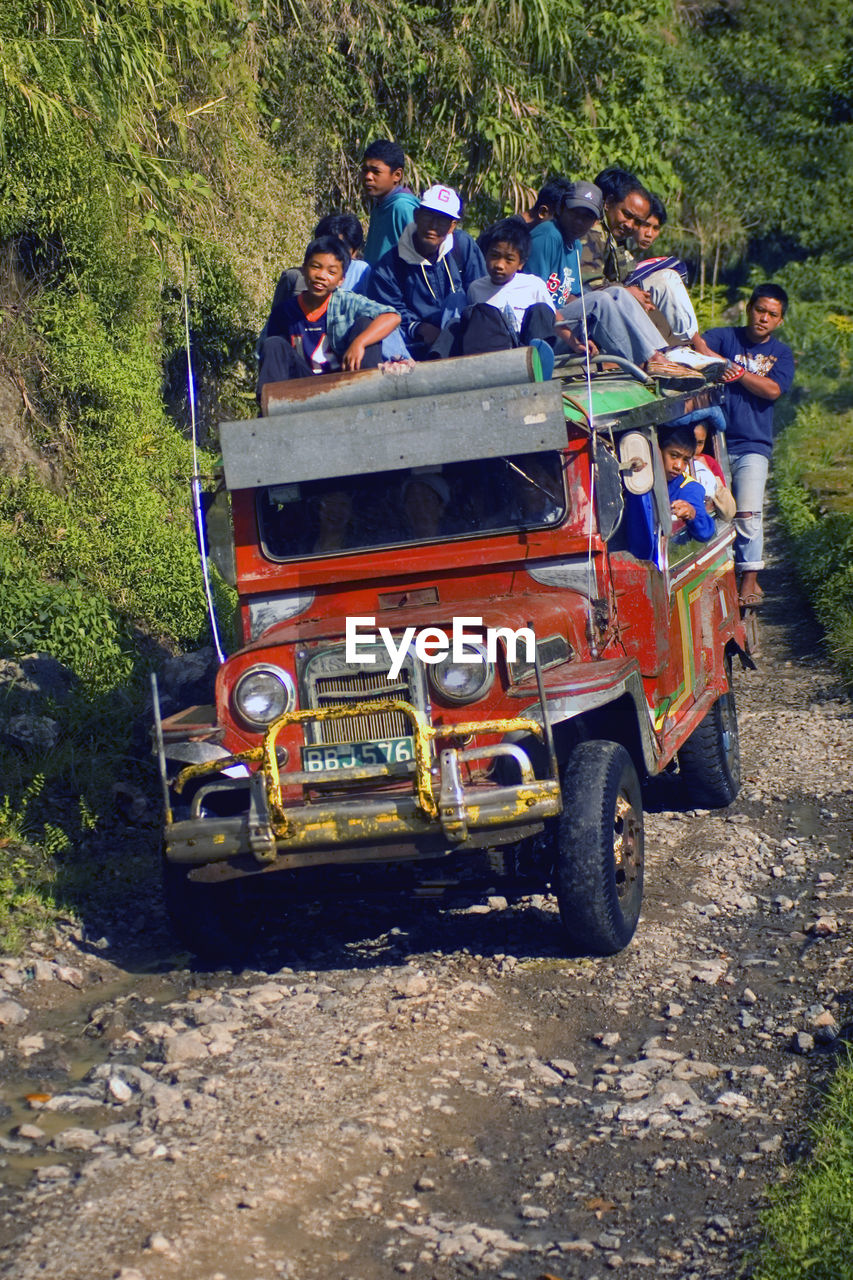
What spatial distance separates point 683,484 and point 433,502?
179cm

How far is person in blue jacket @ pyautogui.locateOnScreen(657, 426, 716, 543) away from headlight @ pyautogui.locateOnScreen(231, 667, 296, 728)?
95.7 inches

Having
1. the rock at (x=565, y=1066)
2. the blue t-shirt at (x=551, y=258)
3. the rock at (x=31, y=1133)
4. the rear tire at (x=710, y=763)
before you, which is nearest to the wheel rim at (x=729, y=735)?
the rear tire at (x=710, y=763)

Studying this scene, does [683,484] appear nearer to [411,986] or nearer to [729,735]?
[729,735]

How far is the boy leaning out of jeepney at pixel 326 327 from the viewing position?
6.46 m

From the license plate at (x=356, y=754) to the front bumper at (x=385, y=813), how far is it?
0.08 m

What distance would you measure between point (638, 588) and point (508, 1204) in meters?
2.81

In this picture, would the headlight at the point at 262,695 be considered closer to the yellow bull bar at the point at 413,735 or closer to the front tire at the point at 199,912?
the yellow bull bar at the point at 413,735

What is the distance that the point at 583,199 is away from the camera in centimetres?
761

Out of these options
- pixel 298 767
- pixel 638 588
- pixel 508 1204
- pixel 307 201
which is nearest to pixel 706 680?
pixel 638 588

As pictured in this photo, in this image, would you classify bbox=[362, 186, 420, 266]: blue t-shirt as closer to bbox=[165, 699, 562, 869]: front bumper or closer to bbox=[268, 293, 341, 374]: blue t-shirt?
bbox=[268, 293, 341, 374]: blue t-shirt

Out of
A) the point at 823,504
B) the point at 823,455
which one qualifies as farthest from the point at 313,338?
the point at 823,455

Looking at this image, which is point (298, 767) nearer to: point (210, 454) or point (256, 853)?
point (256, 853)

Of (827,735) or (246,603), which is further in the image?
(827,735)

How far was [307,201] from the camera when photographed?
12.7 metres
